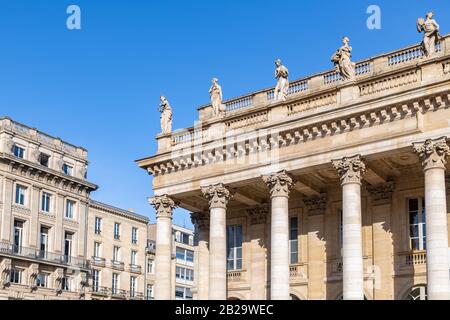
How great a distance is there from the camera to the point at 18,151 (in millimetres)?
66438

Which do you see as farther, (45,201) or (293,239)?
(45,201)

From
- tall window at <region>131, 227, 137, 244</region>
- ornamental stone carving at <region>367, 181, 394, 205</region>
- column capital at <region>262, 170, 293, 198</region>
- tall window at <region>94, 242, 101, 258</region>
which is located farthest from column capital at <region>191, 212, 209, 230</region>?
tall window at <region>131, 227, 137, 244</region>

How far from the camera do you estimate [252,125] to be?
35.0 m

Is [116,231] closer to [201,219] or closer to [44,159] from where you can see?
[44,159]

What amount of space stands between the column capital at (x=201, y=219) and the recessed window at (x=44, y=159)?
1313 inches

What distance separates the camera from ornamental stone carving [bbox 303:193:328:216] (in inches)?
1391

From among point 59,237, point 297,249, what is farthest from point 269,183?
point 59,237

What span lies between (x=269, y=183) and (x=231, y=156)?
277 centimetres

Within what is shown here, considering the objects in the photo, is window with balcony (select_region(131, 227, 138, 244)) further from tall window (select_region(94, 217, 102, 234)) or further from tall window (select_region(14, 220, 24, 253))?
tall window (select_region(14, 220, 24, 253))

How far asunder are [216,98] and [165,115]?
3.48 m

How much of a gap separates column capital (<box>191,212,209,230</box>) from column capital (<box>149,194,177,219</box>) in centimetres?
278

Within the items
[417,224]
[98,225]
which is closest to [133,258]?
[98,225]

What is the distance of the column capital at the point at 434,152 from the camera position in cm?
2792
